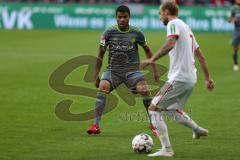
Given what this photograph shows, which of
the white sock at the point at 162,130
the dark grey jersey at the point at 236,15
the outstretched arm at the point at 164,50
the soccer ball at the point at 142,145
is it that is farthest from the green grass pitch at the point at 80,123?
the dark grey jersey at the point at 236,15

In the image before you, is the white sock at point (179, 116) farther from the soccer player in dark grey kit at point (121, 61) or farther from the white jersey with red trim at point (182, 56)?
the soccer player in dark grey kit at point (121, 61)

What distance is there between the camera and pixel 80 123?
13.4 metres

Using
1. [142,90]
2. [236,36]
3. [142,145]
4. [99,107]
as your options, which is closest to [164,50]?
[142,145]

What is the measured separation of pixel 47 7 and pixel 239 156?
33.5 meters

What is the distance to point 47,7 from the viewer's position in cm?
4256

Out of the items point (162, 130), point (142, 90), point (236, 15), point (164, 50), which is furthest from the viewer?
point (236, 15)

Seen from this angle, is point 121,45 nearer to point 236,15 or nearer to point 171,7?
point 171,7

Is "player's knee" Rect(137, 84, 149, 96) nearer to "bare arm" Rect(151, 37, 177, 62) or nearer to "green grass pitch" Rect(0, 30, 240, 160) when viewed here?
"green grass pitch" Rect(0, 30, 240, 160)

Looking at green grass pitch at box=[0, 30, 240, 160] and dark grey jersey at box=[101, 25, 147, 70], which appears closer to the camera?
green grass pitch at box=[0, 30, 240, 160]

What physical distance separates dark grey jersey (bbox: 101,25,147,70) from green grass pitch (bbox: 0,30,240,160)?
1272mm

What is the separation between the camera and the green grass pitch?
1048 cm

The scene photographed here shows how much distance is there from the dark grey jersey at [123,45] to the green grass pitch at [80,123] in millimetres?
1272

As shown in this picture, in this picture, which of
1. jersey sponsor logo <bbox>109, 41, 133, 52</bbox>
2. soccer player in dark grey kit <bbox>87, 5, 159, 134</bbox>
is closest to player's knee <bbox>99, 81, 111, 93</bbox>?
soccer player in dark grey kit <bbox>87, 5, 159, 134</bbox>

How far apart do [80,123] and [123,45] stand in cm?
209
